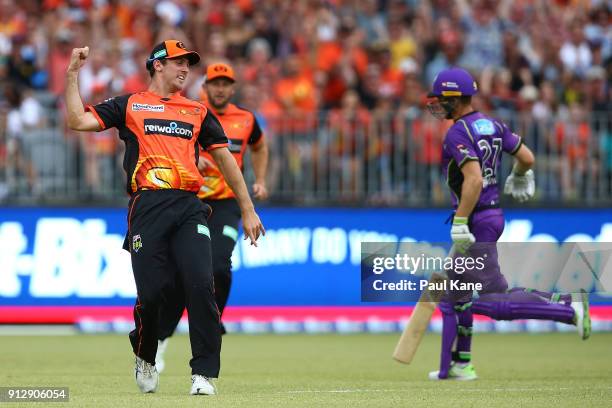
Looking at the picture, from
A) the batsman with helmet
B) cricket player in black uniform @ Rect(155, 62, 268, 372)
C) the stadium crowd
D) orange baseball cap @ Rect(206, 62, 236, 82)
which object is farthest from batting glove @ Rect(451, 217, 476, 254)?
the stadium crowd

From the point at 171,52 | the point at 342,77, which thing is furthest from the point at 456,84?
the point at 342,77

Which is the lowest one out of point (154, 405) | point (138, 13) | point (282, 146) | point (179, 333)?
point (179, 333)

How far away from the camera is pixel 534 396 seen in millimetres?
9898

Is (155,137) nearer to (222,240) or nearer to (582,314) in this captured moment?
(222,240)

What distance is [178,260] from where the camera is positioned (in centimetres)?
978

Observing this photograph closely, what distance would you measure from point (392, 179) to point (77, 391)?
9.82m

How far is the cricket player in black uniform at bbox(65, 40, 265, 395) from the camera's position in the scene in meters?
9.74

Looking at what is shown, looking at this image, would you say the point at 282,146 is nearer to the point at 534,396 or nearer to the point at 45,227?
the point at 45,227

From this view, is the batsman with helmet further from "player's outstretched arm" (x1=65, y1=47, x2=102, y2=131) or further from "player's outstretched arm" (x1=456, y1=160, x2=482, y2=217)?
"player's outstretched arm" (x1=65, y1=47, x2=102, y2=131)

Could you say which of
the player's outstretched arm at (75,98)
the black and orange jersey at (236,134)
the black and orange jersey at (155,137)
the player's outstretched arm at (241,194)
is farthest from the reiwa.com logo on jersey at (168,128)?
the black and orange jersey at (236,134)

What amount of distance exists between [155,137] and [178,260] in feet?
2.98

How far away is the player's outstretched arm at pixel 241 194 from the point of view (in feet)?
32.5

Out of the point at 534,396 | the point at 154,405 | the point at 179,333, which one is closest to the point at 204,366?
the point at 154,405

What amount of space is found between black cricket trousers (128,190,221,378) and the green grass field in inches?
15.6
